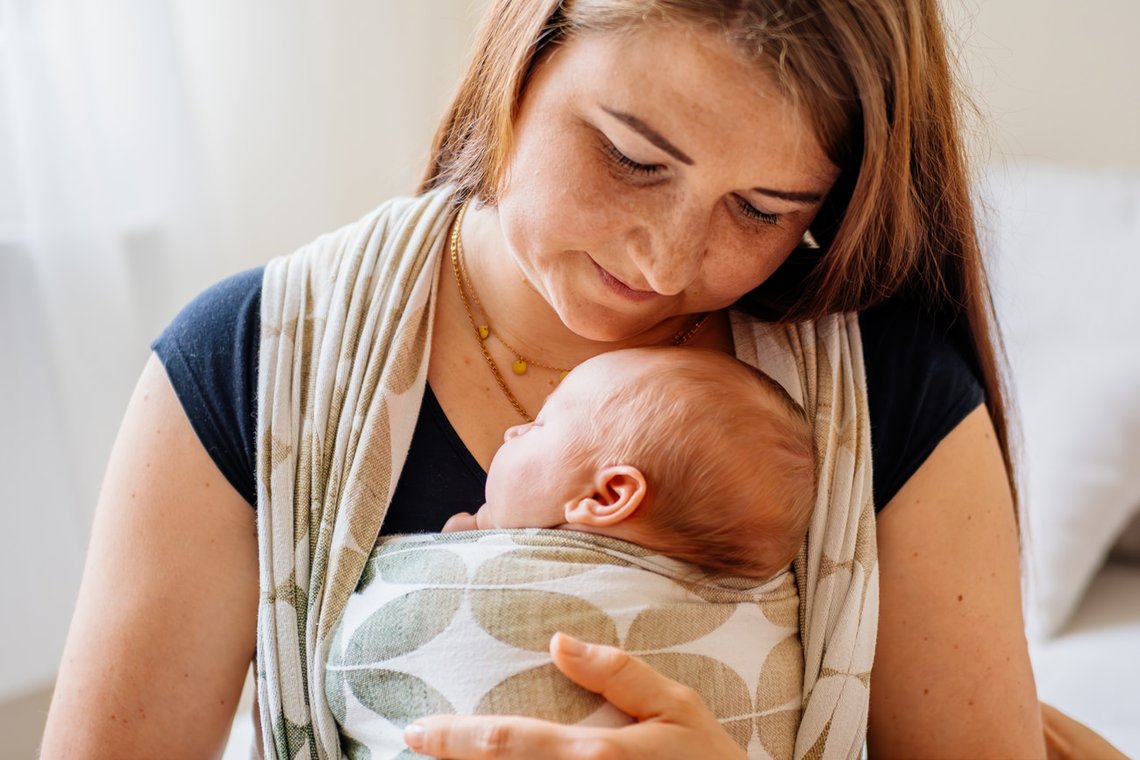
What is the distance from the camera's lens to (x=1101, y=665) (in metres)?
1.83

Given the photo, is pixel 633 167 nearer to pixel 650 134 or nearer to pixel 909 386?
pixel 650 134

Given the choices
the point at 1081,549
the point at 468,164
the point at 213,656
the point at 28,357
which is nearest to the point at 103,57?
the point at 28,357

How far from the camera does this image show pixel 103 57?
80.2 inches

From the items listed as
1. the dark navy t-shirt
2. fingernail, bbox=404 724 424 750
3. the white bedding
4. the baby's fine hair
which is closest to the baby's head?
the baby's fine hair

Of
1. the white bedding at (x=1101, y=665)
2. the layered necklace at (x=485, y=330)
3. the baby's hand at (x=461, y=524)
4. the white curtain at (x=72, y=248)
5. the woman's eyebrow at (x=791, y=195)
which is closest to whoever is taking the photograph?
the woman's eyebrow at (x=791, y=195)

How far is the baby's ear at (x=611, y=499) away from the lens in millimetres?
1070

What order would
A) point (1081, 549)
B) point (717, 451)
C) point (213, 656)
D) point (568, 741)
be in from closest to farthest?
point (568, 741) → point (717, 451) → point (213, 656) → point (1081, 549)

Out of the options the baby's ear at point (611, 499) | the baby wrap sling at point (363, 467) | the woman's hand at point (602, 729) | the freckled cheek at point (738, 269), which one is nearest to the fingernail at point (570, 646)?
the woman's hand at point (602, 729)

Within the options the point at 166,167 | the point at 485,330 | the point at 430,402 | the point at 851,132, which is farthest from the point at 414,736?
the point at 166,167

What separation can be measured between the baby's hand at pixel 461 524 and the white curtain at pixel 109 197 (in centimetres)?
119

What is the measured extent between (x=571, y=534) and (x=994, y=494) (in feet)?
1.60

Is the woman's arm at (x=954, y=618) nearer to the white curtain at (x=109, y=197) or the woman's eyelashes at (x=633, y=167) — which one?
the woman's eyelashes at (x=633, y=167)

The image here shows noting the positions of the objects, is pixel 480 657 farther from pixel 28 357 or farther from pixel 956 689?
pixel 28 357

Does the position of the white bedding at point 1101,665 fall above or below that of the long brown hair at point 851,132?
below
